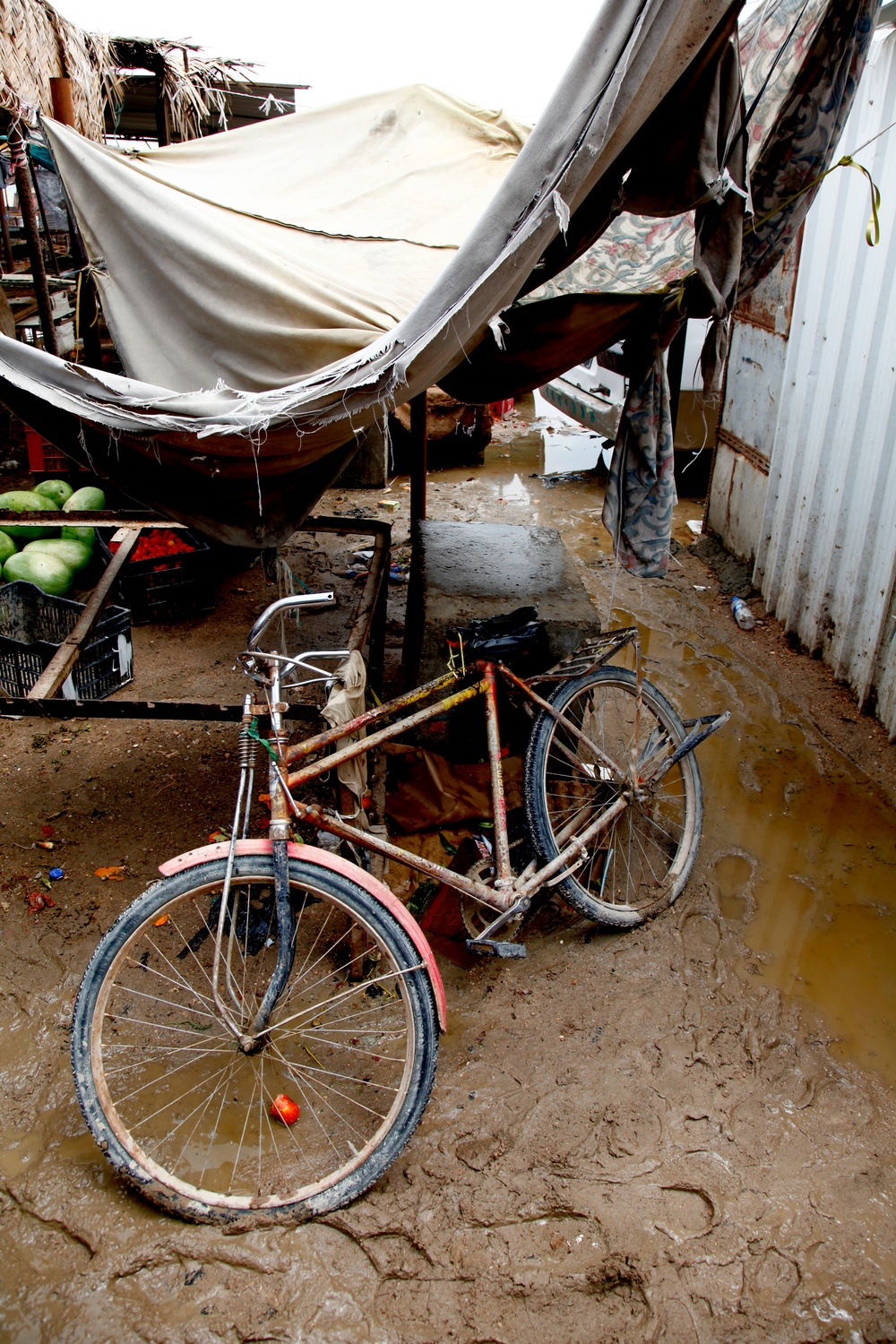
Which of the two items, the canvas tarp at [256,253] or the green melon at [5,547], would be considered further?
the green melon at [5,547]

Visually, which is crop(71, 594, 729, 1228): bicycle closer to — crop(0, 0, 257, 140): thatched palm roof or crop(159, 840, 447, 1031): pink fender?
crop(159, 840, 447, 1031): pink fender

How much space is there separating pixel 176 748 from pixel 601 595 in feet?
10.6

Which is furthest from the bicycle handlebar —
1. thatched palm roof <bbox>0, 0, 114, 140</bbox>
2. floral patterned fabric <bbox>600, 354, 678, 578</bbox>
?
thatched palm roof <bbox>0, 0, 114, 140</bbox>

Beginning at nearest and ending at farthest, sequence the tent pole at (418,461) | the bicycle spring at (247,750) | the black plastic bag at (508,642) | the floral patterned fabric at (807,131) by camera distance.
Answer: the bicycle spring at (247,750), the floral patterned fabric at (807,131), the black plastic bag at (508,642), the tent pole at (418,461)

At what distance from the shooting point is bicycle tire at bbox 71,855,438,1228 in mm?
2207

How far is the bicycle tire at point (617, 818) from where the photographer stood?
3178 mm

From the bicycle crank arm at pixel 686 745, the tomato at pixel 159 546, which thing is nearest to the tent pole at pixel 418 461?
the tomato at pixel 159 546

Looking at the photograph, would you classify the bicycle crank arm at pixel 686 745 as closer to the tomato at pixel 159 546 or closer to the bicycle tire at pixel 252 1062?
the bicycle tire at pixel 252 1062

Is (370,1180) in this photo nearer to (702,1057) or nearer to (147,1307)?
(147,1307)

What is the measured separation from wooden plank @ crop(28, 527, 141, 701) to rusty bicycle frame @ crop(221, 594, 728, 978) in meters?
0.92

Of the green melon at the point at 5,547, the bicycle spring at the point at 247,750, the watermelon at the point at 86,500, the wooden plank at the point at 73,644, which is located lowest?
the green melon at the point at 5,547

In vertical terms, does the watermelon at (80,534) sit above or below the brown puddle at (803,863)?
above

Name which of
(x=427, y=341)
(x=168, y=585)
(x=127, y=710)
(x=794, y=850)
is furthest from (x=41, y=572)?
(x=794, y=850)

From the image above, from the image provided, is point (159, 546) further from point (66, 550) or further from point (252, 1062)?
point (252, 1062)
